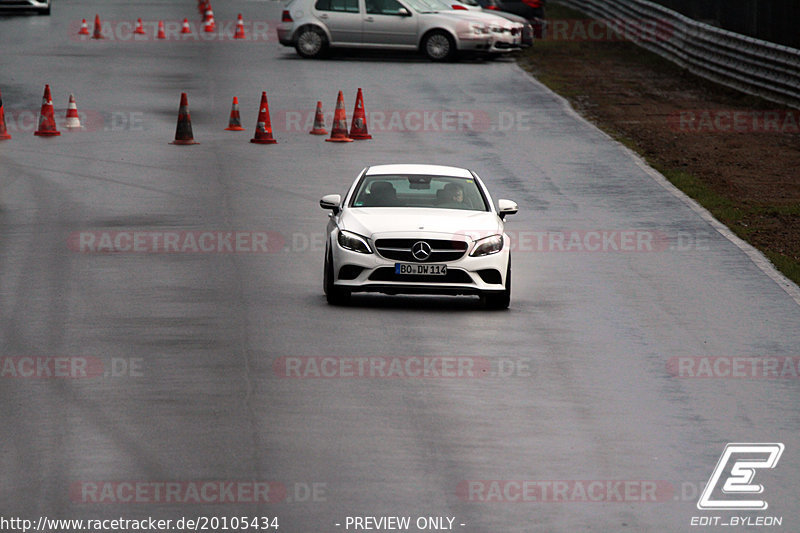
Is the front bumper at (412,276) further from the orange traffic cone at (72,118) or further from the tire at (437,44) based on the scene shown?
the tire at (437,44)

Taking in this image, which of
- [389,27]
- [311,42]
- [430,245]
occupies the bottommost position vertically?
[311,42]

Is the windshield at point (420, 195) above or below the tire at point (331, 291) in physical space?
above

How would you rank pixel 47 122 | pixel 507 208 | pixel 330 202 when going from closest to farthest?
pixel 330 202 → pixel 507 208 → pixel 47 122

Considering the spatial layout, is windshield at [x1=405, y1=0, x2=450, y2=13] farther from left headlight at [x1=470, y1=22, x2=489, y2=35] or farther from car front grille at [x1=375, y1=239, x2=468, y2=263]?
car front grille at [x1=375, y1=239, x2=468, y2=263]

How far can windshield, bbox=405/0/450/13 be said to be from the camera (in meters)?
34.7

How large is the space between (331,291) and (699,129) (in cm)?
1436

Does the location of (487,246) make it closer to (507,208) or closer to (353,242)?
(507,208)

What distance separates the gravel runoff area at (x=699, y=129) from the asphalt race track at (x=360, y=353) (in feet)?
2.11

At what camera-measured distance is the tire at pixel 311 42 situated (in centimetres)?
3466

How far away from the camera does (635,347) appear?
13383 millimetres

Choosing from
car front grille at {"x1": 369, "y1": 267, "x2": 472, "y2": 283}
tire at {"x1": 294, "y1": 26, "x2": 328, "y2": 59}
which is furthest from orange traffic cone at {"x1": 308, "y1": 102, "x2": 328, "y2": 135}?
car front grille at {"x1": 369, "y1": 267, "x2": 472, "y2": 283}

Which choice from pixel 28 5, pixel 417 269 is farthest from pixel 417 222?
pixel 28 5

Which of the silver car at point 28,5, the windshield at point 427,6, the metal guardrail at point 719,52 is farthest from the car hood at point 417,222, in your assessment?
the silver car at point 28,5

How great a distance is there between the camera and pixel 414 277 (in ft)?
47.2
